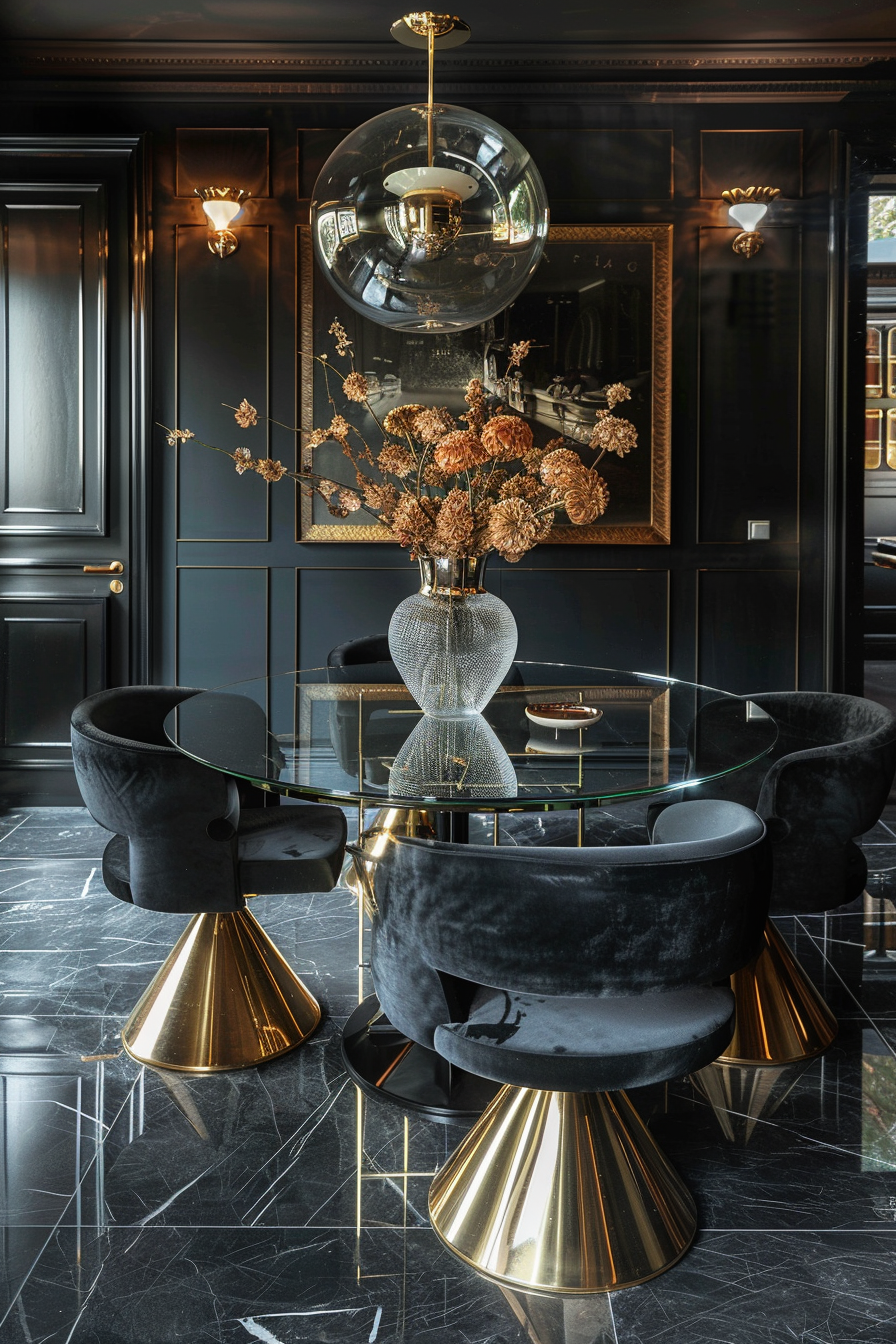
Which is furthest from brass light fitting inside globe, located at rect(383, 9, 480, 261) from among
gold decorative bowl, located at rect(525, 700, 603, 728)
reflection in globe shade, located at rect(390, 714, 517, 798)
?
gold decorative bowl, located at rect(525, 700, 603, 728)

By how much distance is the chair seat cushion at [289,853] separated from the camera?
7.59ft

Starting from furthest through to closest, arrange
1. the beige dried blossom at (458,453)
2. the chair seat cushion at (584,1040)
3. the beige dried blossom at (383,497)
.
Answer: the beige dried blossom at (383,497)
the beige dried blossom at (458,453)
the chair seat cushion at (584,1040)

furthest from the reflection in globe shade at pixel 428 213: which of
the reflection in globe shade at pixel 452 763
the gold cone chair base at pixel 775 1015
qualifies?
the gold cone chair base at pixel 775 1015

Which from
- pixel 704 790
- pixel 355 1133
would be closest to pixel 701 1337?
pixel 355 1133

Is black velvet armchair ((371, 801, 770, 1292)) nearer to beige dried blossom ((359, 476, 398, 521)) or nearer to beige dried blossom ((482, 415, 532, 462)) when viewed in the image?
beige dried blossom ((482, 415, 532, 462))

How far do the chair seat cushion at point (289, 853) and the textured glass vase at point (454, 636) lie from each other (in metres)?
0.38

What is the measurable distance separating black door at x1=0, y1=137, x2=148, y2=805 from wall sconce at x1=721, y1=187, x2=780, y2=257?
8.01 ft

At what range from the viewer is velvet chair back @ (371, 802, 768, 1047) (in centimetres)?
144

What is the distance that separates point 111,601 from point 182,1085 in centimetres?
262

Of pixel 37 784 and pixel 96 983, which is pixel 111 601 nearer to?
pixel 37 784

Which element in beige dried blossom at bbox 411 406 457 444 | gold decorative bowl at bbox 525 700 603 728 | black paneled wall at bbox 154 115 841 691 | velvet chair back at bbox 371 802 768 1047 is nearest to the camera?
velvet chair back at bbox 371 802 768 1047

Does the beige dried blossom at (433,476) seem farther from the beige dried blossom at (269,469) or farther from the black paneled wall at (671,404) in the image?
the black paneled wall at (671,404)

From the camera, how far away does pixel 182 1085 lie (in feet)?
7.68

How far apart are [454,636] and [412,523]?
261 millimetres
